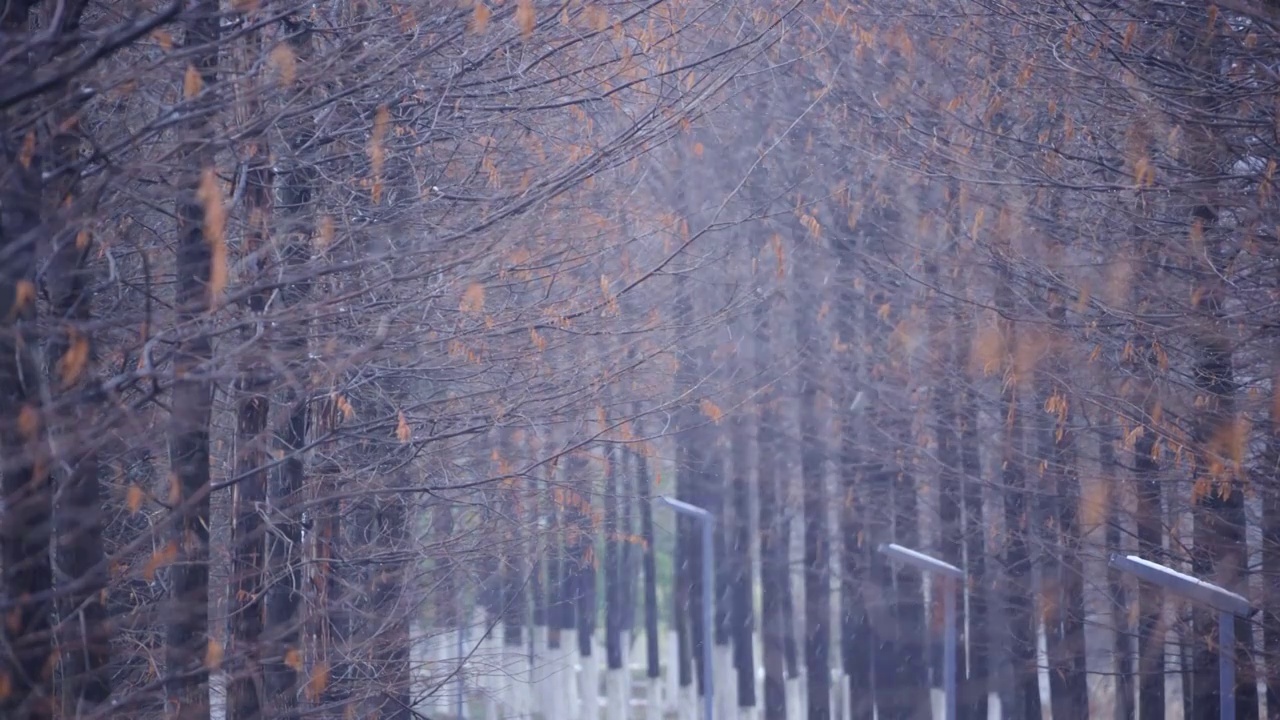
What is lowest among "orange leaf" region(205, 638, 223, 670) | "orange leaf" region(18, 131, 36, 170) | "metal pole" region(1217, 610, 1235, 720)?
"metal pole" region(1217, 610, 1235, 720)

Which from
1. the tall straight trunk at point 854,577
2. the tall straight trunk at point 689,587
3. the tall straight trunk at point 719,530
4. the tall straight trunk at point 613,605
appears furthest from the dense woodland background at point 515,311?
the tall straight trunk at point 613,605

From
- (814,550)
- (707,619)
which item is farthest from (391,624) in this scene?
(814,550)

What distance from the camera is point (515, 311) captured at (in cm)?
833

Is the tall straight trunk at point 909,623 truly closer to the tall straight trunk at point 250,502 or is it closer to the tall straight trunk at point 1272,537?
the tall straight trunk at point 1272,537

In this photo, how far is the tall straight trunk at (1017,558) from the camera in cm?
1341

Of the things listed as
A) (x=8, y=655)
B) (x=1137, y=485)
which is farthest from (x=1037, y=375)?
(x=8, y=655)

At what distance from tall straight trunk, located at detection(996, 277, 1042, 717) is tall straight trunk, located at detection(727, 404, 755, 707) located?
6339mm

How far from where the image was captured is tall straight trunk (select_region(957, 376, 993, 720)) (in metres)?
15.6

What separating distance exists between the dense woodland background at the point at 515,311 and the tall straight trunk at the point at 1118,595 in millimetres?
66

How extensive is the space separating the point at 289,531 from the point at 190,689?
2.64m

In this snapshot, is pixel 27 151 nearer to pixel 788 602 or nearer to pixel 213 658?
pixel 213 658

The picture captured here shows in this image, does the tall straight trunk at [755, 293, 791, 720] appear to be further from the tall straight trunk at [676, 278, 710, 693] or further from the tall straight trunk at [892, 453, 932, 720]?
the tall straight trunk at [892, 453, 932, 720]

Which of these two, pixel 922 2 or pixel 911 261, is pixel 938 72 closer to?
pixel 922 2

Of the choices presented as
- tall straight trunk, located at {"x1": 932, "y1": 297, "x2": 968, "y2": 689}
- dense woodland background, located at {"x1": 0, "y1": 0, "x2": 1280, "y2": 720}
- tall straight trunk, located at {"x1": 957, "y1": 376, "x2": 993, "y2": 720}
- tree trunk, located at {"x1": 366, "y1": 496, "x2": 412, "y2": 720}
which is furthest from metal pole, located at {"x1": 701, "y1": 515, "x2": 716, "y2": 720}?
tree trunk, located at {"x1": 366, "y1": 496, "x2": 412, "y2": 720}
